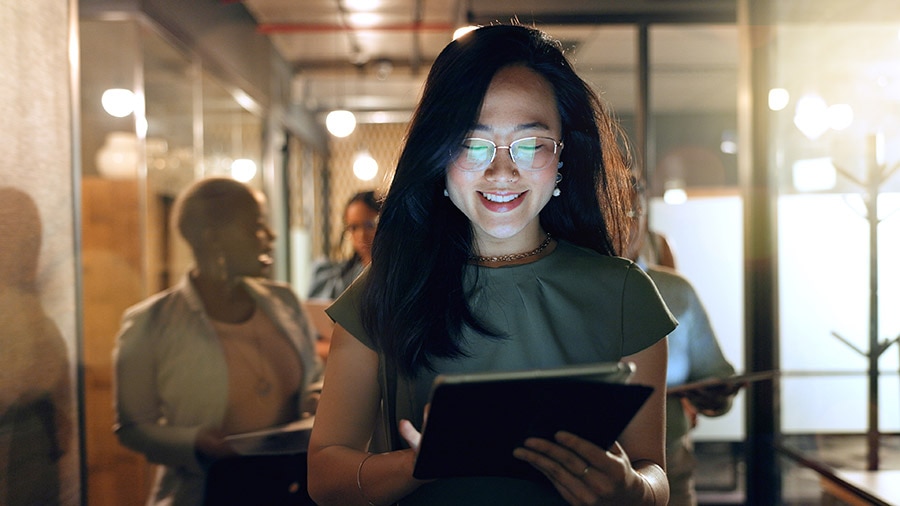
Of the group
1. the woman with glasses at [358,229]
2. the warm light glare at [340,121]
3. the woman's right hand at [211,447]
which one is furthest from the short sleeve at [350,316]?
the warm light glare at [340,121]

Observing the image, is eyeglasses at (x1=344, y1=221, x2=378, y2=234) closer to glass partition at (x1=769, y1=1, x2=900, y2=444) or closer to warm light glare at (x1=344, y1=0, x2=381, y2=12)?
glass partition at (x1=769, y1=1, x2=900, y2=444)

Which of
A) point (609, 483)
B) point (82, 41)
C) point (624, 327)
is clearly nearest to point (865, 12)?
point (624, 327)

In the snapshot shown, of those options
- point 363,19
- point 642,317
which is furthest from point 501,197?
point 363,19

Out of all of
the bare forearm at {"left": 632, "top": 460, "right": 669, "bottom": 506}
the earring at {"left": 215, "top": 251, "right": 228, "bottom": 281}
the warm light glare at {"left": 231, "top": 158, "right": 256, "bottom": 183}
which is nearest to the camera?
the bare forearm at {"left": 632, "top": 460, "right": 669, "bottom": 506}

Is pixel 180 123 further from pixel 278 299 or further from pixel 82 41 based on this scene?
pixel 278 299

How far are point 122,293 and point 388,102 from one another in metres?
6.23

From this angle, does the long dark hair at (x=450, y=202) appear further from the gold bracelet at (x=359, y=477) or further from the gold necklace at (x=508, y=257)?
the gold bracelet at (x=359, y=477)

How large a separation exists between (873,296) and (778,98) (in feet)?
3.89

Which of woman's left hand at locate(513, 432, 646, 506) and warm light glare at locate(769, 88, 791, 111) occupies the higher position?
warm light glare at locate(769, 88, 791, 111)

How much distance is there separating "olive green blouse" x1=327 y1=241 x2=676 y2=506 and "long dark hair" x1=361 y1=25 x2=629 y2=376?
28mm

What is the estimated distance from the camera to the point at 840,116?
2781 mm

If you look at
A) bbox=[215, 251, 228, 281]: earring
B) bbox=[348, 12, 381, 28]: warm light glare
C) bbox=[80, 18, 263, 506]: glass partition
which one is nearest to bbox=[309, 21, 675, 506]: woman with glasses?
bbox=[215, 251, 228, 281]: earring

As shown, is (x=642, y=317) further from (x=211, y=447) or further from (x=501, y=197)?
(x=211, y=447)

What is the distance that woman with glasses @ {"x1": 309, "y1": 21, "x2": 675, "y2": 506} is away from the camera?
1.31 meters
